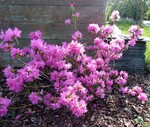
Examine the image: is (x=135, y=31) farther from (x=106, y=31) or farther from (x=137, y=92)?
(x=137, y=92)

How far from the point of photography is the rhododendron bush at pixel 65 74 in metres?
2.14

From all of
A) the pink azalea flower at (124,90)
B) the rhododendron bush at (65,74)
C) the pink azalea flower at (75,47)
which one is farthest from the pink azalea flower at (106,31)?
the pink azalea flower at (75,47)

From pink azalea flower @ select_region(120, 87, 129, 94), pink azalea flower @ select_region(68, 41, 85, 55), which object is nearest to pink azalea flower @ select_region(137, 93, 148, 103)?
pink azalea flower @ select_region(120, 87, 129, 94)

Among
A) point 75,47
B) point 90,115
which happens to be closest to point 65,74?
point 75,47

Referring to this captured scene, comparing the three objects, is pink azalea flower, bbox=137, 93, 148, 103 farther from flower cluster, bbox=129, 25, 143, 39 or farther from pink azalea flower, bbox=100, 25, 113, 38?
pink azalea flower, bbox=100, 25, 113, 38

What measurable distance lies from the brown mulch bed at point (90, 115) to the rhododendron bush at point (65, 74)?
80 mm

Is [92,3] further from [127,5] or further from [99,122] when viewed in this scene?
[127,5]

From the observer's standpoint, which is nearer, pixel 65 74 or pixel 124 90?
pixel 65 74

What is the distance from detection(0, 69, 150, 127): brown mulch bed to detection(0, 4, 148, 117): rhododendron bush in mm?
80

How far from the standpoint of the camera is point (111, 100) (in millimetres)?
2746

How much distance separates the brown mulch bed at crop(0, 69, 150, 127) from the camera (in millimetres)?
2424

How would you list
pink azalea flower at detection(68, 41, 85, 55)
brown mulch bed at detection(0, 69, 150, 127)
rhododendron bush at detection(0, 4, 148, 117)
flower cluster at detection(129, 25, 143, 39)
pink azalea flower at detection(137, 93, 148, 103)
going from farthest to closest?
flower cluster at detection(129, 25, 143, 39) < pink azalea flower at detection(137, 93, 148, 103) < brown mulch bed at detection(0, 69, 150, 127) < pink azalea flower at detection(68, 41, 85, 55) < rhododendron bush at detection(0, 4, 148, 117)

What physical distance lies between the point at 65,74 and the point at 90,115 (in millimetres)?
484

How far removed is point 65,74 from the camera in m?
2.33
